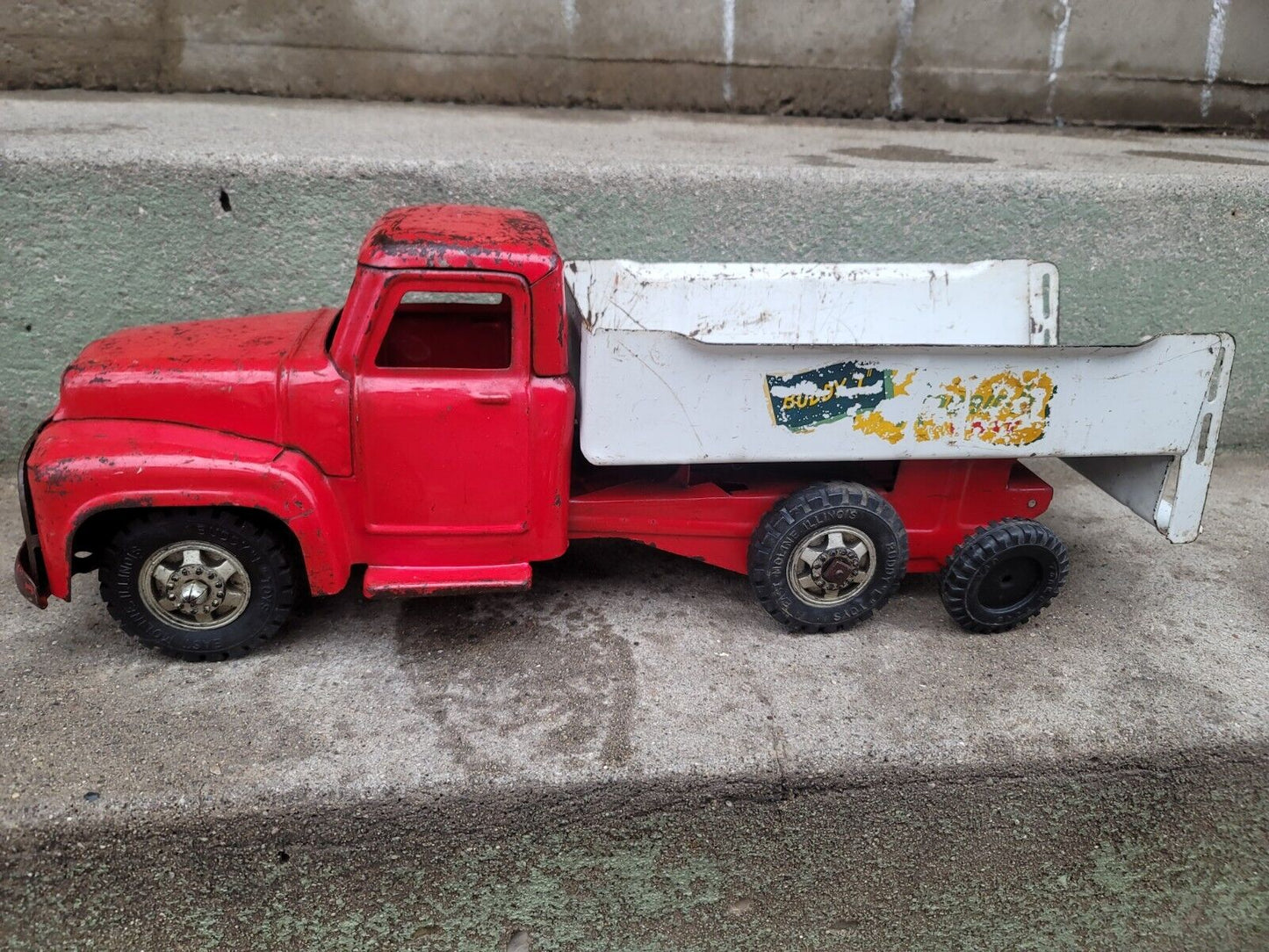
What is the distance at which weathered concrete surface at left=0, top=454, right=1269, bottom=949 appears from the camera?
220 cm

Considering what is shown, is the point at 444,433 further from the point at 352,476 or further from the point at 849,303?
the point at 849,303

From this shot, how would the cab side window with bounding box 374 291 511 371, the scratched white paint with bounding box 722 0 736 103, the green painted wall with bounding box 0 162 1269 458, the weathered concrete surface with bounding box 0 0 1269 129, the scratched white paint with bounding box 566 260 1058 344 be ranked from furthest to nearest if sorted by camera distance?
the scratched white paint with bounding box 722 0 736 103 → the weathered concrete surface with bounding box 0 0 1269 129 → the green painted wall with bounding box 0 162 1269 458 → the scratched white paint with bounding box 566 260 1058 344 → the cab side window with bounding box 374 291 511 371

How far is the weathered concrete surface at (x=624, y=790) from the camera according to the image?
2.20 meters

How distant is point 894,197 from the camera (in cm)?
384

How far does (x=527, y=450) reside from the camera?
264 centimetres

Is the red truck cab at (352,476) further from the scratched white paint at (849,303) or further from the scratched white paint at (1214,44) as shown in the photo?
the scratched white paint at (1214,44)


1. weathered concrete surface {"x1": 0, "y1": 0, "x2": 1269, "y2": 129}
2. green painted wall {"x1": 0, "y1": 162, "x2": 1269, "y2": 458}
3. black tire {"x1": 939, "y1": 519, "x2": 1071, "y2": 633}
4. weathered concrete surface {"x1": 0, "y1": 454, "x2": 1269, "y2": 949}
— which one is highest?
weathered concrete surface {"x1": 0, "y1": 0, "x2": 1269, "y2": 129}

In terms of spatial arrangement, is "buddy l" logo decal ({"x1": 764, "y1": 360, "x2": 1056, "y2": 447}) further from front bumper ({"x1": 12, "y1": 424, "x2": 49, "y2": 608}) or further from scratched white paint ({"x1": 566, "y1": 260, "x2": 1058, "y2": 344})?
front bumper ({"x1": 12, "y1": 424, "x2": 49, "y2": 608})

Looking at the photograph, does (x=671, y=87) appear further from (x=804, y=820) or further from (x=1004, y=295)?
(x=804, y=820)

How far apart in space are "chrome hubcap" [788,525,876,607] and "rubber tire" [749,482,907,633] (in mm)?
18

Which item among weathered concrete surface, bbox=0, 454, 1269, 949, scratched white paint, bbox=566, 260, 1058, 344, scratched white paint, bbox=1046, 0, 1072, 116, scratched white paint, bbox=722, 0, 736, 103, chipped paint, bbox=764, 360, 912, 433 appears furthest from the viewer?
scratched white paint, bbox=1046, 0, 1072, 116

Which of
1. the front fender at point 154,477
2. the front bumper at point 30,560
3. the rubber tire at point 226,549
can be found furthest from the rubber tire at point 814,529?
the front bumper at point 30,560

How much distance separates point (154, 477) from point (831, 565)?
1.94m

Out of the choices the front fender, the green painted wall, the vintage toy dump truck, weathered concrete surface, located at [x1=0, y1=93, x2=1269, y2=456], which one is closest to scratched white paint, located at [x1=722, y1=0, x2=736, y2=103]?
weathered concrete surface, located at [x1=0, y1=93, x2=1269, y2=456]
